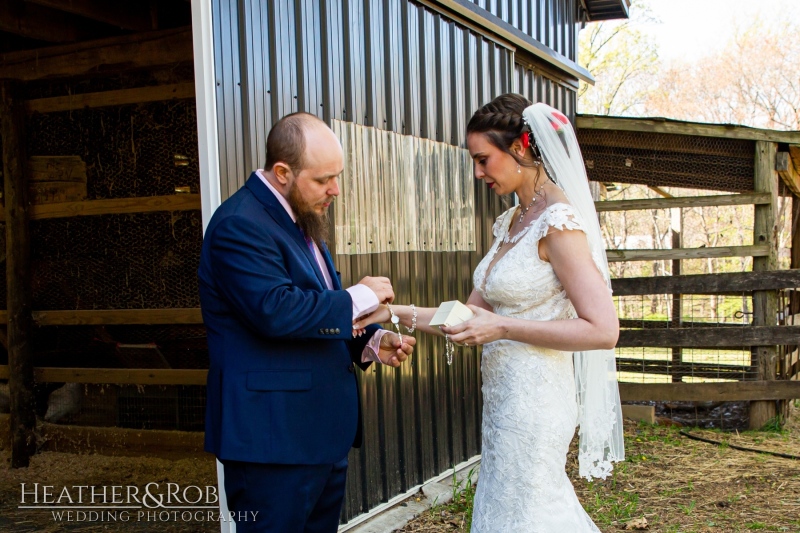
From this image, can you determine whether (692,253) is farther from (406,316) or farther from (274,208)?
(274,208)

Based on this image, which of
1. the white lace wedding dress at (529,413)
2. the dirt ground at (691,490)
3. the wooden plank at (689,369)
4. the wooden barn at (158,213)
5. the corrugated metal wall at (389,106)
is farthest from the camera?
the wooden plank at (689,369)

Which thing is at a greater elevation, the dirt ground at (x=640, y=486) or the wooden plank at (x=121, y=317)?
the wooden plank at (x=121, y=317)

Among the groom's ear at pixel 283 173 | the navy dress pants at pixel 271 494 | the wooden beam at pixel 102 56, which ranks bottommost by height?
the navy dress pants at pixel 271 494

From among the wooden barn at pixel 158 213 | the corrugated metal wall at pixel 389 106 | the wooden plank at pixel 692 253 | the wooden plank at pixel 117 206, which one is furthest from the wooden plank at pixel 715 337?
the wooden plank at pixel 117 206

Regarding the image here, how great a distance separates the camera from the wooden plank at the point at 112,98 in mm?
5711

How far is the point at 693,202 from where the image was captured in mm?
7492

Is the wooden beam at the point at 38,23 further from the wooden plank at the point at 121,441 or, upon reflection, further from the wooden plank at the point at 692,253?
the wooden plank at the point at 692,253

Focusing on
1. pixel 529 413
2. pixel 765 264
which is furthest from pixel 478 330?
pixel 765 264

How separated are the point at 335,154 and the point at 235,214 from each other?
41cm

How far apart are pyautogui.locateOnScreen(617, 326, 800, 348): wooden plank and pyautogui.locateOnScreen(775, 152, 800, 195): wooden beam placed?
153cm

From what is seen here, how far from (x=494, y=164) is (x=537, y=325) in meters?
0.66

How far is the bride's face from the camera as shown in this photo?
2920mm

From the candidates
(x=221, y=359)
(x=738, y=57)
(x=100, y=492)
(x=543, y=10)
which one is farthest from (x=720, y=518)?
(x=738, y=57)

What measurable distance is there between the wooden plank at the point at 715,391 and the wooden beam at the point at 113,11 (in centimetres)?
558
